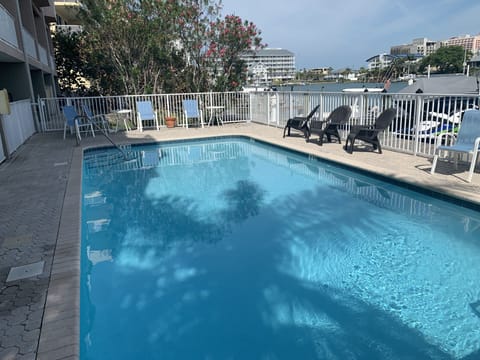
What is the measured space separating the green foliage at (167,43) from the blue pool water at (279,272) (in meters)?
8.66

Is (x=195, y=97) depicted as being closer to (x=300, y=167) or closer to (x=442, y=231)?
(x=300, y=167)

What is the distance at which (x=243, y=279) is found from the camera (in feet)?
12.4

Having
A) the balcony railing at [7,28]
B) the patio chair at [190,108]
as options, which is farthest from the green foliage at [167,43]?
the balcony railing at [7,28]

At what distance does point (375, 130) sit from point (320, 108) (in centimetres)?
276

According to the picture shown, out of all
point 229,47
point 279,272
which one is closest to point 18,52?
point 229,47

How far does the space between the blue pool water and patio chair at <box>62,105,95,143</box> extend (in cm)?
423

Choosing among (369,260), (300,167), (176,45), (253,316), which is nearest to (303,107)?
(300,167)

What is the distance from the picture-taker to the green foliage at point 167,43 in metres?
13.4

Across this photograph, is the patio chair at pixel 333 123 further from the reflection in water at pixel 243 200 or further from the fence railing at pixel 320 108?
the reflection in water at pixel 243 200

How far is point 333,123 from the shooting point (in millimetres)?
9148

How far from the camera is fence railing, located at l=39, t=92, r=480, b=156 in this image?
7.15m

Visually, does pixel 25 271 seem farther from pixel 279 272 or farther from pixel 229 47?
pixel 229 47

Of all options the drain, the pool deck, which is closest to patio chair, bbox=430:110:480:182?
the pool deck

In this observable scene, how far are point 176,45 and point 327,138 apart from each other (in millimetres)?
8098
